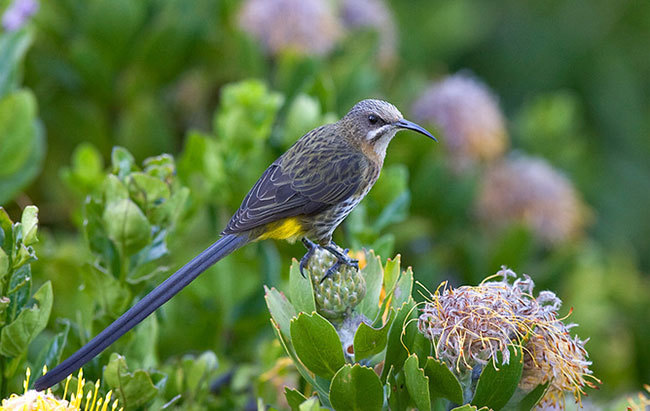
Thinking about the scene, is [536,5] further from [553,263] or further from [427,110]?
[553,263]

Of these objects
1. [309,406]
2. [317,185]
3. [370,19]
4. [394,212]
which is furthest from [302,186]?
[370,19]

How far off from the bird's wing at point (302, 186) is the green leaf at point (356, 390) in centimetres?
87

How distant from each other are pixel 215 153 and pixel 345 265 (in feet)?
4.01

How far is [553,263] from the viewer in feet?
14.0

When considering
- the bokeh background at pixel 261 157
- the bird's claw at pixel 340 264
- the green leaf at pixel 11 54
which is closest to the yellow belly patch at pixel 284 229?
the bokeh background at pixel 261 157

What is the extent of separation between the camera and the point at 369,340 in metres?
2.04

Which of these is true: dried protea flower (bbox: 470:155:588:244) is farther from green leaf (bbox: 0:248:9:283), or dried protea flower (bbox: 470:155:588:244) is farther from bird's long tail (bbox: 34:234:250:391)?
green leaf (bbox: 0:248:9:283)

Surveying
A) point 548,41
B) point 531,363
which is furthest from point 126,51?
point 548,41

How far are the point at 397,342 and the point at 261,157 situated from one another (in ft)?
5.14

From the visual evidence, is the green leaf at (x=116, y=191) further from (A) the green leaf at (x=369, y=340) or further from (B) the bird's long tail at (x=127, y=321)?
(A) the green leaf at (x=369, y=340)

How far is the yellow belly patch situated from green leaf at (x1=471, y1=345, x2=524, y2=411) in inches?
40.8

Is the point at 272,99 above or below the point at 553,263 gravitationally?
above

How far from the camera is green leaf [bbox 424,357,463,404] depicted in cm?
197

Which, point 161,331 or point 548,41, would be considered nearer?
point 161,331
